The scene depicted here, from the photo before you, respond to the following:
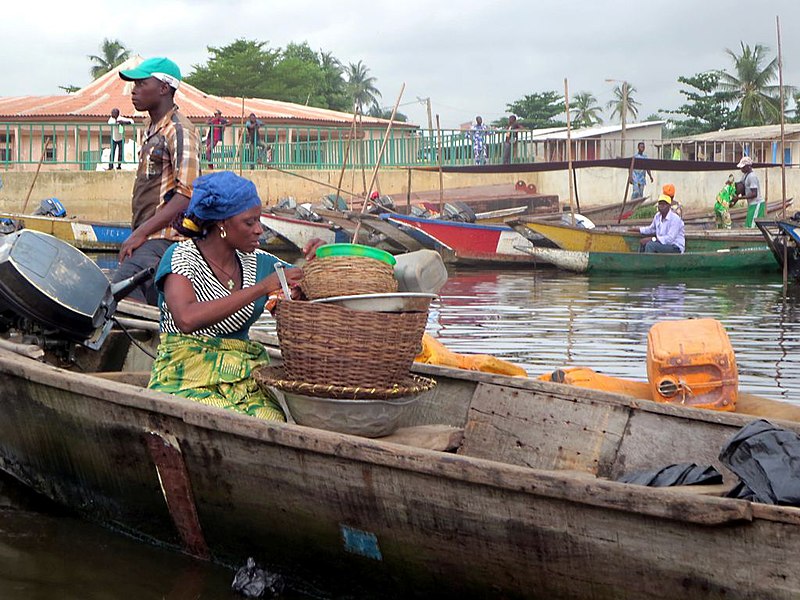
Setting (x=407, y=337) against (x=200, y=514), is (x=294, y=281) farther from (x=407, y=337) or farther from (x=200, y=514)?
(x=200, y=514)

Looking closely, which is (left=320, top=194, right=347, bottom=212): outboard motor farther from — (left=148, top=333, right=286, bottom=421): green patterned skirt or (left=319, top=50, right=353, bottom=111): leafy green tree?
(left=319, top=50, right=353, bottom=111): leafy green tree

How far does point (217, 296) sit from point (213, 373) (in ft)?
0.91

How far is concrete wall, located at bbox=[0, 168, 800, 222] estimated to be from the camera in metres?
19.7

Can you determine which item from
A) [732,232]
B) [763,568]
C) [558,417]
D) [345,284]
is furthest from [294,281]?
[732,232]

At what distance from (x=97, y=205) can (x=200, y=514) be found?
16946mm

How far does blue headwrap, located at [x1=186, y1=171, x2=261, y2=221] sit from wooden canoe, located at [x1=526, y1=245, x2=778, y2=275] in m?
10.7

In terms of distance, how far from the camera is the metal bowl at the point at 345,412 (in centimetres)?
346

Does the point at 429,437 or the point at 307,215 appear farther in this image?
the point at 307,215

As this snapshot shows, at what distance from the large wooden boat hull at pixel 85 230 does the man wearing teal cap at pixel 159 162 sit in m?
12.0

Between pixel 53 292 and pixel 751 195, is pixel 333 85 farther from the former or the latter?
pixel 53 292

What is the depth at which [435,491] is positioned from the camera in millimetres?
3064

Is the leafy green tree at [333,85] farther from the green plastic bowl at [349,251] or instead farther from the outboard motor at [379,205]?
the green plastic bowl at [349,251]

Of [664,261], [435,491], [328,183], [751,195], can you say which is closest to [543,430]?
[435,491]

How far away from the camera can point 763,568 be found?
8.62 feet
